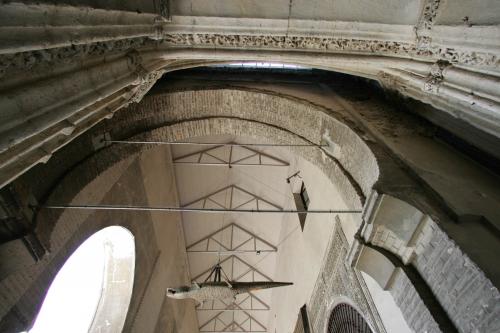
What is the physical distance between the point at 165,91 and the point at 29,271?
2820mm

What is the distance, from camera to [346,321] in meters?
4.69

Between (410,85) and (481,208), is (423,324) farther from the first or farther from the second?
(410,85)

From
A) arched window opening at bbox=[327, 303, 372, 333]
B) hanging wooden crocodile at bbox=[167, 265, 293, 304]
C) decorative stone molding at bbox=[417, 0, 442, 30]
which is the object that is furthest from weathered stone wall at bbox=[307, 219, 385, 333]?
decorative stone molding at bbox=[417, 0, 442, 30]

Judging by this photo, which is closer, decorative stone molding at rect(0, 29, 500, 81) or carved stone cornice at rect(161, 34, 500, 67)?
decorative stone molding at rect(0, 29, 500, 81)

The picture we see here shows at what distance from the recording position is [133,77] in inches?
119

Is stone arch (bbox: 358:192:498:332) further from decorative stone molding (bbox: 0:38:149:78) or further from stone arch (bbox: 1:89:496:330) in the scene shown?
decorative stone molding (bbox: 0:38:149:78)

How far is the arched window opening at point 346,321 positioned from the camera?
13.8 ft

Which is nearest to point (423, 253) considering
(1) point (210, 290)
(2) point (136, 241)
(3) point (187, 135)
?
(1) point (210, 290)

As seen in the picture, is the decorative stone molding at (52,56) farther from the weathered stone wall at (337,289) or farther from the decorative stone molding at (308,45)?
the weathered stone wall at (337,289)

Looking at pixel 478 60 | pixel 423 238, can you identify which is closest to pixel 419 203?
pixel 423 238

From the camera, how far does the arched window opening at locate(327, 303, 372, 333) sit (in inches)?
166

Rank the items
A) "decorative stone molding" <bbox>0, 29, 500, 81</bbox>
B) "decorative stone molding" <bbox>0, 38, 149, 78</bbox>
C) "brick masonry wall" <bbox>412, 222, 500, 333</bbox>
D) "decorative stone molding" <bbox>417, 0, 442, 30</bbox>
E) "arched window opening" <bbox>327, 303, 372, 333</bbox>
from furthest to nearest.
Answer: "arched window opening" <bbox>327, 303, 372, 333</bbox>
"decorative stone molding" <bbox>417, 0, 442, 30</bbox>
"decorative stone molding" <bbox>0, 29, 500, 81</bbox>
"brick masonry wall" <bbox>412, 222, 500, 333</bbox>
"decorative stone molding" <bbox>0, 38, 149, 78</bbox>

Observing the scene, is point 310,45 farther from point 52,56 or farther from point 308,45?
point 52,56

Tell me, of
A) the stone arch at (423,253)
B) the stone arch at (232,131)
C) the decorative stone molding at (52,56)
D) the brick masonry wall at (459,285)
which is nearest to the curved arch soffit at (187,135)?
the stone arch at (232,131)
